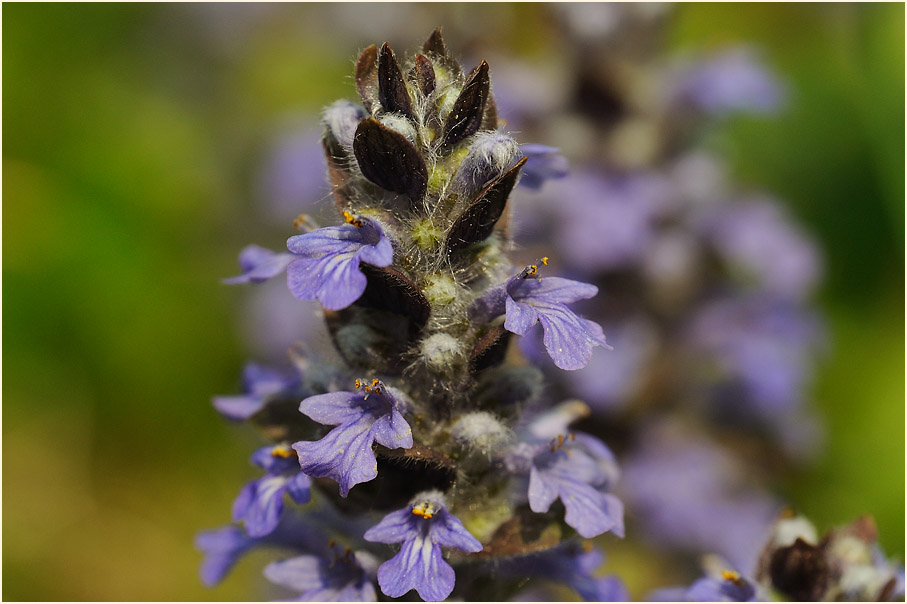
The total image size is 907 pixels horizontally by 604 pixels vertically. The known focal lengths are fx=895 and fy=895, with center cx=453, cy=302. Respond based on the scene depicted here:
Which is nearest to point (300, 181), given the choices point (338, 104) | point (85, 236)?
point (85, 236)

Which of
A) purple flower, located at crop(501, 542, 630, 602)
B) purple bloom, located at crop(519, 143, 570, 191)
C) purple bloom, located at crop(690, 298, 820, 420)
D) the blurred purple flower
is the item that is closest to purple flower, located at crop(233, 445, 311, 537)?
purple flower, located at crop(501, 542, 630, 602)

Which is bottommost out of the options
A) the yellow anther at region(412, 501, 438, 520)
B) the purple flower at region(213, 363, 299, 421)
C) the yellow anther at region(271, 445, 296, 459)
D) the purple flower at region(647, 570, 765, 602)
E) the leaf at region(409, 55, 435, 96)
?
the purple flower at region(647, 570, 765, 602)

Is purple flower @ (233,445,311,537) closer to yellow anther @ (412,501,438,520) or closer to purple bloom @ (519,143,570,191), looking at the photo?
yellow anther @ (412,501,438,520)

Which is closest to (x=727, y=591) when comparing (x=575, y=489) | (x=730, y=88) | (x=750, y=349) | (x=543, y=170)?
(x=575, y=489)

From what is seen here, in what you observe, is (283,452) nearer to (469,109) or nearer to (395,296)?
(395,296)

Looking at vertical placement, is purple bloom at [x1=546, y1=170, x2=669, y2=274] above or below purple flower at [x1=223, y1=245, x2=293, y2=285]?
above

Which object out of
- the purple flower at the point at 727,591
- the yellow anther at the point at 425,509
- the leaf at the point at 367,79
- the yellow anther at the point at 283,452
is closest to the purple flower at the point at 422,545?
the yellow anther at the point at 425,509

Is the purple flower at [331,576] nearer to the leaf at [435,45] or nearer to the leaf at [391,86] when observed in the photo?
the leaf at [391,86]
